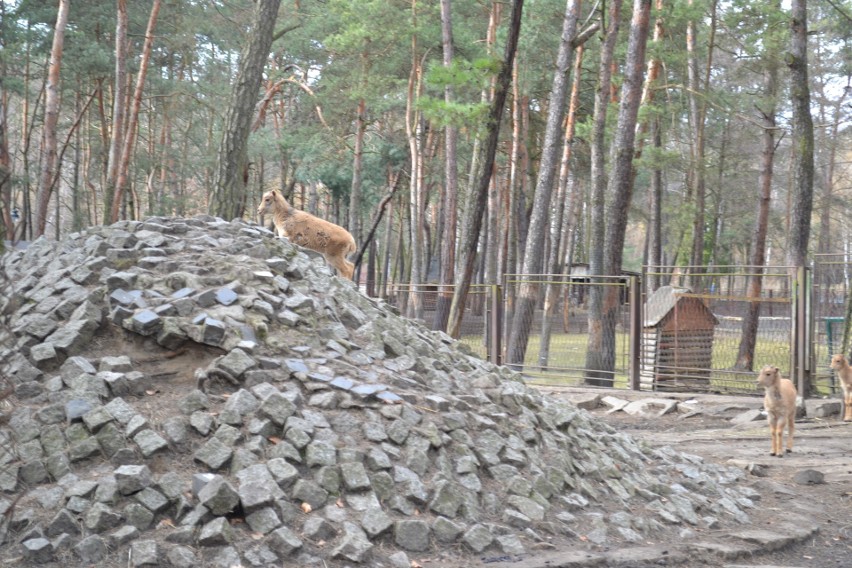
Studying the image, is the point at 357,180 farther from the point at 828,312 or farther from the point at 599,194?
the point at 828,312

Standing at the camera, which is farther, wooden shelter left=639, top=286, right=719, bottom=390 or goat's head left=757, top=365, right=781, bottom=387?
wooden shelter left=639, top=286, right=719, bottom=390

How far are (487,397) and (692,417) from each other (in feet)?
21.0

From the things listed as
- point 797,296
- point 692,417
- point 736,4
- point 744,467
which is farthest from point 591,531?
point 736,4

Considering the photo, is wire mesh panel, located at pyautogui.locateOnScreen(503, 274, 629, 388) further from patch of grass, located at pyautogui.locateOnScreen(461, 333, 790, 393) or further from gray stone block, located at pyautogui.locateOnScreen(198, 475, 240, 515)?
gray stone block, located at pyautogui.locateOnScreen(198, 475, 240, 515)

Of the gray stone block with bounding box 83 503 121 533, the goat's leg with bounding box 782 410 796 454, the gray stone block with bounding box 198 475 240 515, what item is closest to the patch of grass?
the goat's leg with bounding box 782 410 796 454

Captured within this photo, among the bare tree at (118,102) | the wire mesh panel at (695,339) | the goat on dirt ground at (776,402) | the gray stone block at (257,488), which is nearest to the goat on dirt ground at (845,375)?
the wire mesh panel at (695,339)

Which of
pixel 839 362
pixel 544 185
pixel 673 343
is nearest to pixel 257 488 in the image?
pixel 839 362

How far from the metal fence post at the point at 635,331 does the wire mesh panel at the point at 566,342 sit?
1.38ft

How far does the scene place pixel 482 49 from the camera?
2442 centimetres

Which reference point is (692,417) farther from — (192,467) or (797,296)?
(192,467)

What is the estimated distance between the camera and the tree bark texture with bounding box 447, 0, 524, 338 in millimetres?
12227

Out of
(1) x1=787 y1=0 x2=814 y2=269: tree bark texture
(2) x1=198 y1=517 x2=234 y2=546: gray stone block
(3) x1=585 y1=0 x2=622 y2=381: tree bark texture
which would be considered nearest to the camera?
(2) x1=198 y1=517 x2=234 y2=546: gray stone block

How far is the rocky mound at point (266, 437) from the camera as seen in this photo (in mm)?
5000

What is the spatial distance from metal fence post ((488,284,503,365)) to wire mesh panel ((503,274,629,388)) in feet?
0.38
